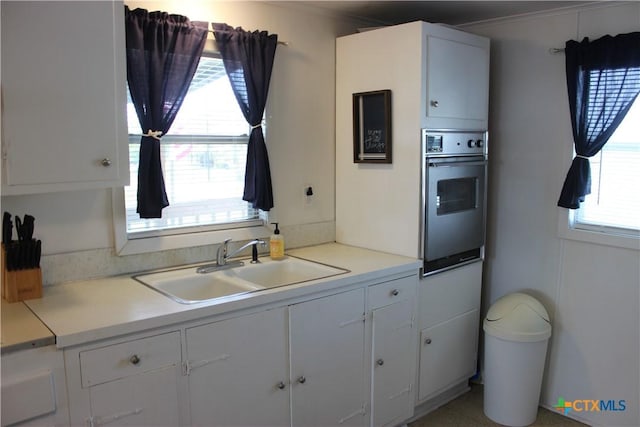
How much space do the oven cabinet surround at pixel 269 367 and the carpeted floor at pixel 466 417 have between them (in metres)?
0.25

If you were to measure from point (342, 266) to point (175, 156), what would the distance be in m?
1.01

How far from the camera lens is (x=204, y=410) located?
80.6 inches

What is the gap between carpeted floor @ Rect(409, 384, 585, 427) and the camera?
303cm

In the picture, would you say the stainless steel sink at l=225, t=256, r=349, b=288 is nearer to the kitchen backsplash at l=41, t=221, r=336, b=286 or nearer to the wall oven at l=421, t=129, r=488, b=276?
the kitchen backsplash at l=41, t=221, r=336, b=286

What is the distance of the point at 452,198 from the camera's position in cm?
305

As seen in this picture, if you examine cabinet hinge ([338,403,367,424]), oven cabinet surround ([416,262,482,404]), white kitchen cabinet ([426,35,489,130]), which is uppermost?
white kitchen cabinet ([426,35,489,130])

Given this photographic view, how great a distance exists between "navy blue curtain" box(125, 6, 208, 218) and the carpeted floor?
1952 millimetres

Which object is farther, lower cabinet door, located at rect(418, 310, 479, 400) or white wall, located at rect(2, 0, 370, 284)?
lower cabinet door, located at rect(418, 310, 479, 400)

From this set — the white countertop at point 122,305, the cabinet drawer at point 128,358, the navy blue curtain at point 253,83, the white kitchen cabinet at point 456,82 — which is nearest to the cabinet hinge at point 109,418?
the cabinet drawer at point 128,358

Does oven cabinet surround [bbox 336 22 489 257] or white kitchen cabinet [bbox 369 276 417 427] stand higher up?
oven cabinet surround [bbox 336 22 489 257]

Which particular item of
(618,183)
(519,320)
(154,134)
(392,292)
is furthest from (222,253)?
(618,183)

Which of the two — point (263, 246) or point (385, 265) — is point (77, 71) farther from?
point (385, 265)

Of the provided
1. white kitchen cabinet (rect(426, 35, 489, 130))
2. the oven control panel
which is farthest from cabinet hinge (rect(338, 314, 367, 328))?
white kitchen cabinet (rect(426, 35, 489, 130))

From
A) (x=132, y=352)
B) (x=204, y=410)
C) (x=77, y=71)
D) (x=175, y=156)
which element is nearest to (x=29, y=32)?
(x=77, y=71)
